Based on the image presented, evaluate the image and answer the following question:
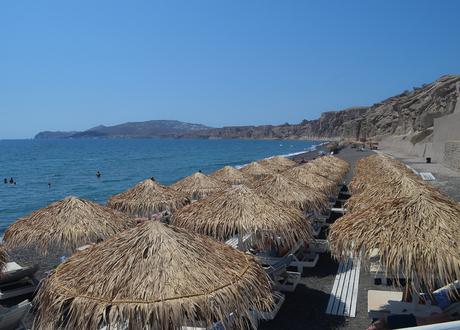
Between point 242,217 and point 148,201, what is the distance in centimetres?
398

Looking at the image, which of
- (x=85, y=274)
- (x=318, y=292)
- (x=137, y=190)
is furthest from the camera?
(x=137, y=190)

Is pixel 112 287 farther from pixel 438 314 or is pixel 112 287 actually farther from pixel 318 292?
pixel 318 292

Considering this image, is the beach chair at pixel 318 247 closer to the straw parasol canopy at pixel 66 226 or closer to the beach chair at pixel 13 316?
the straw parasol canopy at pixel 66 226

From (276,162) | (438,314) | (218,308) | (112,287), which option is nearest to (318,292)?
(438,314)

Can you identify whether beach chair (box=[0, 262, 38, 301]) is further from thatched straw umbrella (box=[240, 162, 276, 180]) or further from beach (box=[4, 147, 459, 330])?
thatched straw umbrella (box=[240, 162, 276, 180])

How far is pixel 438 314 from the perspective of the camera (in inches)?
228

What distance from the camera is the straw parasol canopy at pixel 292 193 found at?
992 cm

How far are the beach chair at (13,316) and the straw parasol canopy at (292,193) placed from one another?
5257mm

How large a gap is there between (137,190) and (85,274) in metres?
6.97

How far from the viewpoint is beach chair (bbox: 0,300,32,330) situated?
6234 millimetres

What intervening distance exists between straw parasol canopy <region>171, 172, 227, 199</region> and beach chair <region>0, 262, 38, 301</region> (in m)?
4.81

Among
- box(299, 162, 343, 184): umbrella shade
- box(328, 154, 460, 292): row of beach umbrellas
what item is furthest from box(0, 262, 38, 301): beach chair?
box(299, 162, 343, 184): umbrella shade

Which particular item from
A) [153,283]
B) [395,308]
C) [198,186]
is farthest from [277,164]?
[153,283]

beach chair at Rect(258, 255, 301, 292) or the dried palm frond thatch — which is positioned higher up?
the dried palm frond thatch
